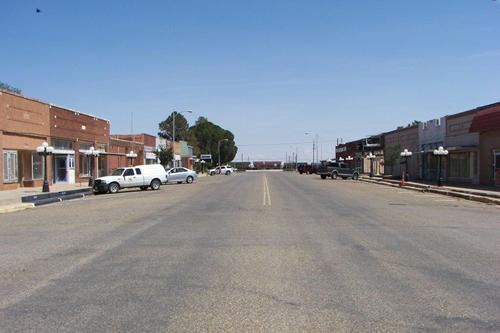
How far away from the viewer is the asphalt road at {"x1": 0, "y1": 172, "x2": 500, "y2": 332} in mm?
6406

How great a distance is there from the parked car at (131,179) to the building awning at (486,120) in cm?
2236

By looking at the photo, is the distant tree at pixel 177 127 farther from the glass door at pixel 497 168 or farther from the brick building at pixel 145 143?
the glass door at pixel 497 168

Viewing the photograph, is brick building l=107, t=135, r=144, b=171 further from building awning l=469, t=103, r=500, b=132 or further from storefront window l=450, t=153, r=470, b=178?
building awning l=469, t=103, r=500, b=132

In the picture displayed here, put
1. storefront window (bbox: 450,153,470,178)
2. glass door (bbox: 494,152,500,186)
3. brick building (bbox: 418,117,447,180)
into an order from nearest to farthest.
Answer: glass door (bbox: 494,152,500,186)
storefront window (bbox: 450,153,470,178)
brick building (bbox: 418,117,447,180)

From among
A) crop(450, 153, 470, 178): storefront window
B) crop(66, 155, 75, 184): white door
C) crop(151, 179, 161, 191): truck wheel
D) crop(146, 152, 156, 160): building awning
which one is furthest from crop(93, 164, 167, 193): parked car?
crop(146, 152, 156, 160): building awning

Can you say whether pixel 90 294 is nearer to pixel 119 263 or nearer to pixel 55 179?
pixel 119 263

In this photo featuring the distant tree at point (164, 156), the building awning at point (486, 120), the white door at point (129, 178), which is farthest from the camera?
the distant tree at point (164, 156)

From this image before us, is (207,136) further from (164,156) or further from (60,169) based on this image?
(60,169)

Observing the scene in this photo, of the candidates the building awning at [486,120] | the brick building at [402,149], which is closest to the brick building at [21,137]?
the building awning at [486,120]

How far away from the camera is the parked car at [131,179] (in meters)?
38.1

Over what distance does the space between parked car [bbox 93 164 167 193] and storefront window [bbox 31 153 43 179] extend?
20.8 ft

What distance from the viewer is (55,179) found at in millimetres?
46812

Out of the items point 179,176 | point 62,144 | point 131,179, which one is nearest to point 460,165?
point 179,176

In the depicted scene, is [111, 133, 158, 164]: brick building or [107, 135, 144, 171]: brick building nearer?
[107, 135, 144, 171]: brick building
